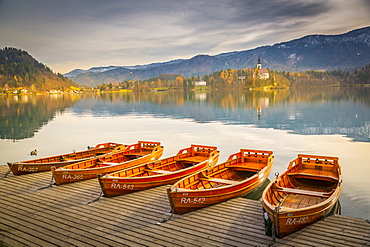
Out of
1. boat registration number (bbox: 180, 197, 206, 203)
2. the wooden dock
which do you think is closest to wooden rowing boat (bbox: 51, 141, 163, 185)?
the wooden dock

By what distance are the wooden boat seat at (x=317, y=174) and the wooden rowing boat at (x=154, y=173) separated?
17.3 ft

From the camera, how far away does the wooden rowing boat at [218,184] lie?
11.5 meters

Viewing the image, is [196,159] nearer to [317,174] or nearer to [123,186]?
[123,186]

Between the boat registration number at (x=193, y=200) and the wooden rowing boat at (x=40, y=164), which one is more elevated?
the wooden rowing boat at (x=40, y=164)

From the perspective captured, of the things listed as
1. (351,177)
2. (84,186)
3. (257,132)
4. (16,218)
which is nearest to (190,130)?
(257,132)

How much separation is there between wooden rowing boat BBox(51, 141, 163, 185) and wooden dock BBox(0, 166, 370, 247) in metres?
1.45

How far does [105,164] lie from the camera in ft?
57.8

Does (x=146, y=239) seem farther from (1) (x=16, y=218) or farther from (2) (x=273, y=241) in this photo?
(1) (x=16, y=218)

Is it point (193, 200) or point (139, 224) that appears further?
point (193, 200)

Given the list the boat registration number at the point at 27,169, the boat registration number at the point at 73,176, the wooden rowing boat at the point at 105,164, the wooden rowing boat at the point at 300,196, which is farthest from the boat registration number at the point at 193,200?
the boat registration number at the point at 27,169

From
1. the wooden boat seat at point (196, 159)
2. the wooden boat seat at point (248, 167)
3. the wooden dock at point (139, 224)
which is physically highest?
the wooden boat seat at point (196, 159)

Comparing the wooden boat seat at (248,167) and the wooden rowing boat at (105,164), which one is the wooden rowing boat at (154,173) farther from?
the wooden rowing boat at (105,164)

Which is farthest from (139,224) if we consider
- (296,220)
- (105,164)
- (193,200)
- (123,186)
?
(105,164)

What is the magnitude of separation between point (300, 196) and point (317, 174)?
9.49 ft
